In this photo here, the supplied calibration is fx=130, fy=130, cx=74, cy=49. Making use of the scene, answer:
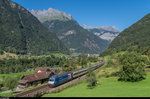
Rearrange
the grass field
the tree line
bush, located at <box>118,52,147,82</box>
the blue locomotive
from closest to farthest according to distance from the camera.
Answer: the grass field, bush, located at <box>118,52,147,82</box>, the blue locomotive, the tree line

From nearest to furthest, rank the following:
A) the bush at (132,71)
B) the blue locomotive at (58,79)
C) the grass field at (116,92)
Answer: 1. the grass field at (116,92)
2. the bush at (132,71)
3. the blue locomotive at (58,79)

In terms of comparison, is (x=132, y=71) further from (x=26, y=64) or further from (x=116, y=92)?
(x=26, y=64)

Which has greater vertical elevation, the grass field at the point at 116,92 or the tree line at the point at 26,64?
the tree line at the point at 26,64

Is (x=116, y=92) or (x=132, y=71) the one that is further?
(x=132, y=71)

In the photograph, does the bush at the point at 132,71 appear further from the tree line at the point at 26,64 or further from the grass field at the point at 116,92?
the tree line at the point at 26,64

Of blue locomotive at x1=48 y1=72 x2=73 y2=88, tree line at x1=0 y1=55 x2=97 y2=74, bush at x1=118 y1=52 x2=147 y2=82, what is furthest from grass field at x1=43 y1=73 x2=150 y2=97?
tree line at x1=0 y1=55 x2=97 y2=74

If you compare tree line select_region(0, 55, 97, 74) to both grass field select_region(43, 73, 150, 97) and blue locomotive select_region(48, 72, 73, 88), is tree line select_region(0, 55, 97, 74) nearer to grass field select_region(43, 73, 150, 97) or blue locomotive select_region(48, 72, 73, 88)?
blue locomotive select_region(48, 72, 73, 88)

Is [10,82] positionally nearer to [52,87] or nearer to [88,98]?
[52,87]

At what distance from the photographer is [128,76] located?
44.8 m

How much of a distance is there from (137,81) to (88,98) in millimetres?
23219

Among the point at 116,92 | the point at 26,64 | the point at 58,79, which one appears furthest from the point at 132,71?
the point at 26,64

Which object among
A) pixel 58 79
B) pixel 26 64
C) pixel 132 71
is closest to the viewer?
pixel 132 71

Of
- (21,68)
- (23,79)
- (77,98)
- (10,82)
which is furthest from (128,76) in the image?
(21,68)

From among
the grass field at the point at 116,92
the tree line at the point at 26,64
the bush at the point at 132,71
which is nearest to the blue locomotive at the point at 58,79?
Answer: the grass field at the point at 116,92
